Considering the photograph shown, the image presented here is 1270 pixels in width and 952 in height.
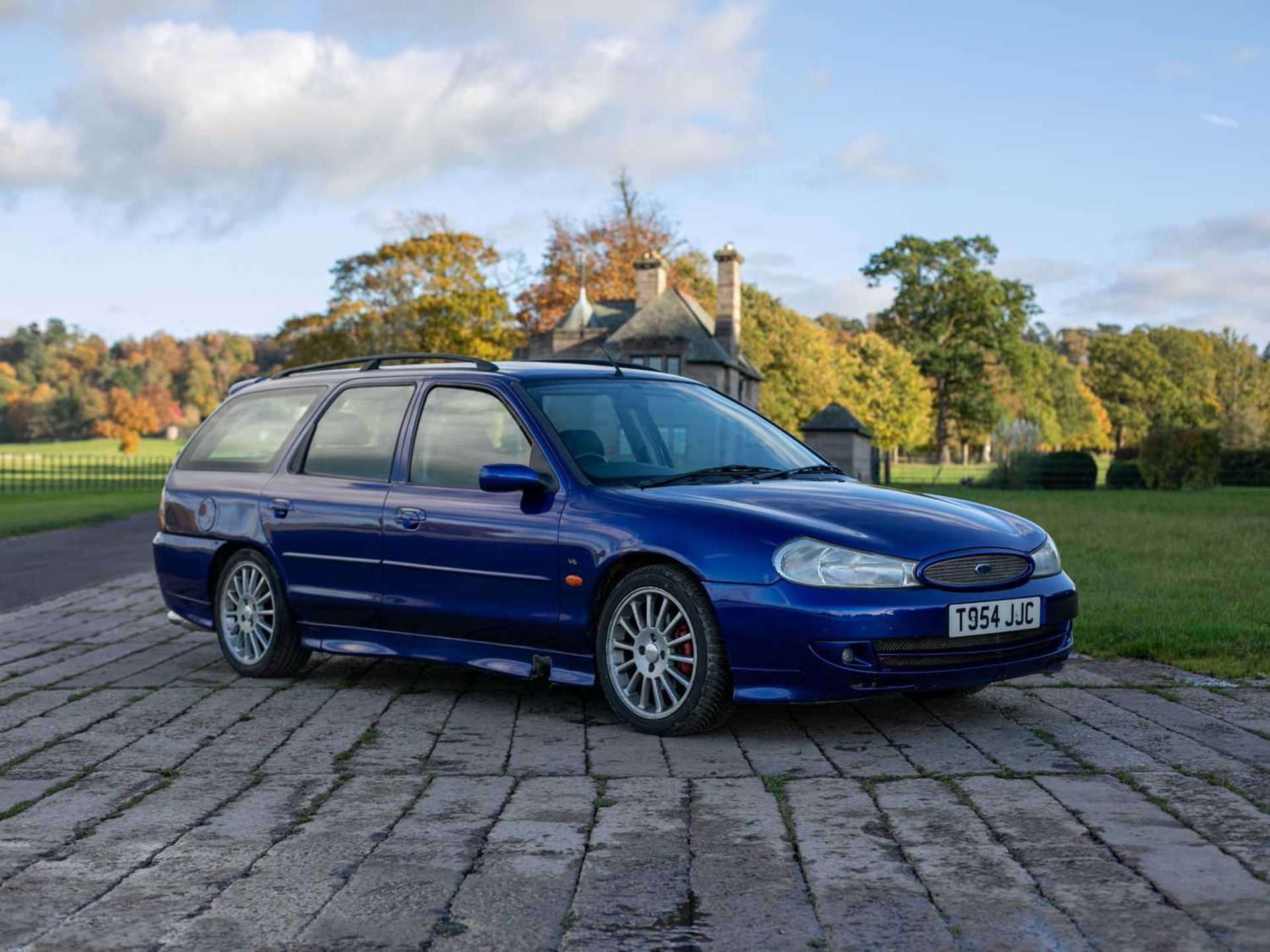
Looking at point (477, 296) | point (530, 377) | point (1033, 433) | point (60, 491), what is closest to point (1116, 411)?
point (477, 296)

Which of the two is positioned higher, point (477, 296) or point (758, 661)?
point (477, 296)

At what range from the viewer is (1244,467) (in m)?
38.7

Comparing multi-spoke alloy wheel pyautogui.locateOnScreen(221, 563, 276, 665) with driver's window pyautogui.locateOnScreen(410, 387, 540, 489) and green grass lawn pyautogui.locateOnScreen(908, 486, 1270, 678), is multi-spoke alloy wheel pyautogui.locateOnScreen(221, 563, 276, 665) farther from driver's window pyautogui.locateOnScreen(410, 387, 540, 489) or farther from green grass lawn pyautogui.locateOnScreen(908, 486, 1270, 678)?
green grass lawn pyautogui.locateOnScreen(908, 486, 1270, 678)

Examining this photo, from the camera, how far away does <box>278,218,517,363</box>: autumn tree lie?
204ft

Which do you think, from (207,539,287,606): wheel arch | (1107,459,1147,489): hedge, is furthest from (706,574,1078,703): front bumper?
(1107,459,1147,489): hedge

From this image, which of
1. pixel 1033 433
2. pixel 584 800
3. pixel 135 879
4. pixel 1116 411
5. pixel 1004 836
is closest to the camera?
pixel 135 879

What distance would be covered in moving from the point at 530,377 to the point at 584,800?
2.78 meters

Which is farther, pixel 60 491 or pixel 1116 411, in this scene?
pixel 1116 411

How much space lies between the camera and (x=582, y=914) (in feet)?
12.0

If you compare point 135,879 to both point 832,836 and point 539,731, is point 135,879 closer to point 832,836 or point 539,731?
point 832,836

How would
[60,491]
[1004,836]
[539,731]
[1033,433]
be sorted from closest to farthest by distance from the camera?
1. [1004,836]
2. [539,731]
3. [1033,433]
4. [60,491]

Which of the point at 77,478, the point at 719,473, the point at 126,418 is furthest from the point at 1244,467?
the point at 126,418

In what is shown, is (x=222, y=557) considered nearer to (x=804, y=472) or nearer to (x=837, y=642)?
(x=804, y=472)

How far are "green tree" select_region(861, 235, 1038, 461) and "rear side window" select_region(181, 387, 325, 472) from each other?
75.5 m
